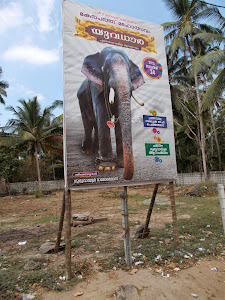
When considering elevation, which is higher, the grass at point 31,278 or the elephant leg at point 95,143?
the elephant leg at point 95,143

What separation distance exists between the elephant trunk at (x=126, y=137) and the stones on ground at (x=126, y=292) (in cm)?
164

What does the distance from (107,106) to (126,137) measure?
2.13ft

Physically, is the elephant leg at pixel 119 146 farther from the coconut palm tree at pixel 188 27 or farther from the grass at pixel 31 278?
the coconut palm tree at pixel 188 27

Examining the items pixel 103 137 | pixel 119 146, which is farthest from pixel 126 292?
pixel 103 137

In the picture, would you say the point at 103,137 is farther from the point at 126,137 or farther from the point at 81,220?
the point at 81,220

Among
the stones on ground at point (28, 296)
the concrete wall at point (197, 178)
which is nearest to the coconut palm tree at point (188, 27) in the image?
the concrete wall at point (197, 178)

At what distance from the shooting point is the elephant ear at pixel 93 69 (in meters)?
3.89

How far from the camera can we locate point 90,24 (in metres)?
4.02

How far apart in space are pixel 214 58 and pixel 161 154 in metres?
8.96

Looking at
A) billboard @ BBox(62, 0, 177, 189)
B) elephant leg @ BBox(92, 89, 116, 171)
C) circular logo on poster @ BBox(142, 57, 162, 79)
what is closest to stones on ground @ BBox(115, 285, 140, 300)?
billboard @ BBox(62, 0, 177, 189)

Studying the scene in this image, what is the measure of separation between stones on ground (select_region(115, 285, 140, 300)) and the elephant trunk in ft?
5.39

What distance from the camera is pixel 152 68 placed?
181 inches

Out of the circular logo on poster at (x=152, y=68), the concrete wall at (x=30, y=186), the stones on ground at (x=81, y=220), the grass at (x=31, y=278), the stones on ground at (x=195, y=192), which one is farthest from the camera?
the concrete wall at (x=30, y=186)

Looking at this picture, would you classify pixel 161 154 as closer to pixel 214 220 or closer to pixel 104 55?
pixel 104 55
